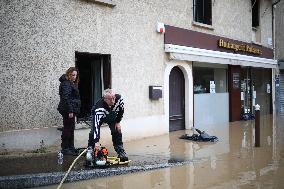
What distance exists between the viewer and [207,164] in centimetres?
781

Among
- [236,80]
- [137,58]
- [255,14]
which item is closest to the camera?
[137,58]

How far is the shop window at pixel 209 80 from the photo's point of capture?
1466 cm

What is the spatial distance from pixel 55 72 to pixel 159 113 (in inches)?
176

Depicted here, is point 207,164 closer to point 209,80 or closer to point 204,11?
point 209,80

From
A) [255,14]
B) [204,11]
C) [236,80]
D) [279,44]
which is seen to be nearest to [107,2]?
[204,11]

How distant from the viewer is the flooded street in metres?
6.22

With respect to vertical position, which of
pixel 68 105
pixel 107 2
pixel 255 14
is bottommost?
pixel 68 105

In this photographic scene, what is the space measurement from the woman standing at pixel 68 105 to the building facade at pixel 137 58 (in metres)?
0.80

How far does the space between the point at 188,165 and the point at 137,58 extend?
14.7 feet

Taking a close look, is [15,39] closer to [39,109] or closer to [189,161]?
[39,109]

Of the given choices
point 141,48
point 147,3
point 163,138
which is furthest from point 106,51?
point 163,138

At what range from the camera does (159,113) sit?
39.6 ft

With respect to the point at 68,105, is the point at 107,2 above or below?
above

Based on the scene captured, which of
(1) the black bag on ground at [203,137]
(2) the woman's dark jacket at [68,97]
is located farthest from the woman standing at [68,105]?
(1) the black bag on ground at [203,137]
